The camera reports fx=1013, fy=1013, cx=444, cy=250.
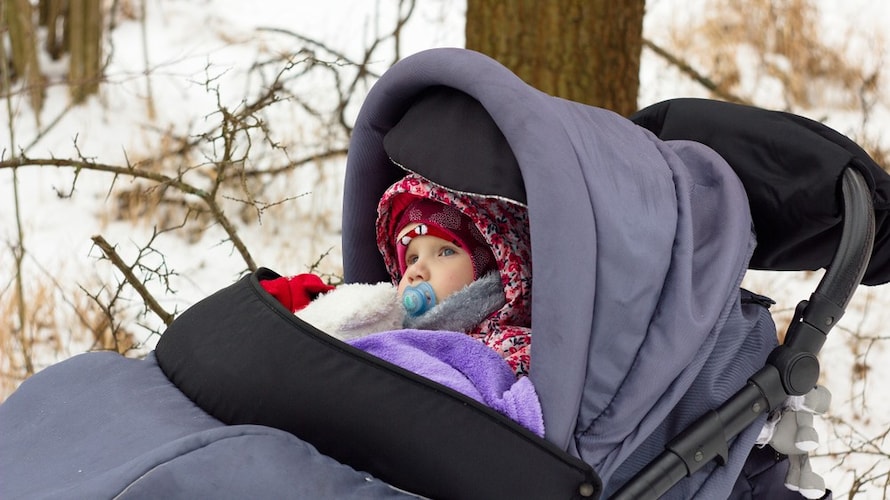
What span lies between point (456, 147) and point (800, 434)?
893mm

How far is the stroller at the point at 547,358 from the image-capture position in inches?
65.7

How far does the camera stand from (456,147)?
1.95m

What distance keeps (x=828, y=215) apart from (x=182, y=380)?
1.32 m

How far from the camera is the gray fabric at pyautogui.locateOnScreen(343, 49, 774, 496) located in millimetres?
1735

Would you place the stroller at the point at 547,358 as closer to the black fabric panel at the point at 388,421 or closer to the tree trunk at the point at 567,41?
the black fabric panel at the point at 388,421

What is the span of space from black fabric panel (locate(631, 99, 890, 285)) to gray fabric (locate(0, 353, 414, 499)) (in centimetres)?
101

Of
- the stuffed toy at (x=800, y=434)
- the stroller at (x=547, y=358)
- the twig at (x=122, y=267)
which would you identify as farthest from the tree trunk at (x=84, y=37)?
the stuffed toy at (x=800, y=434)

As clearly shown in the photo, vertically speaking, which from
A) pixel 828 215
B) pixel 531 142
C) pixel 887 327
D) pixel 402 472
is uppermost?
pixel 531 142

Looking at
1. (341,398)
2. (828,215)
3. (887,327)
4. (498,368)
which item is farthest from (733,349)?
(887,327)

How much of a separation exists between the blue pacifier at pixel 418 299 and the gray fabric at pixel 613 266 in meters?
0.42

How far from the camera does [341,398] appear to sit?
5.58 ft

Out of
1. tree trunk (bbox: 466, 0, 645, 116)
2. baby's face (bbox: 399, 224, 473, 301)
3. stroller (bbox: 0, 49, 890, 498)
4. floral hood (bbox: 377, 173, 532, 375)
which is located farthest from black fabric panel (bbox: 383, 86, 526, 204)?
tree trunk (bbox: 466, 0, 645, 116)

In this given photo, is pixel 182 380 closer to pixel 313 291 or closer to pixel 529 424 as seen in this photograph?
pixel 313 291

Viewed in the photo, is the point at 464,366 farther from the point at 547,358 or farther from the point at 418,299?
the point at 418,299
